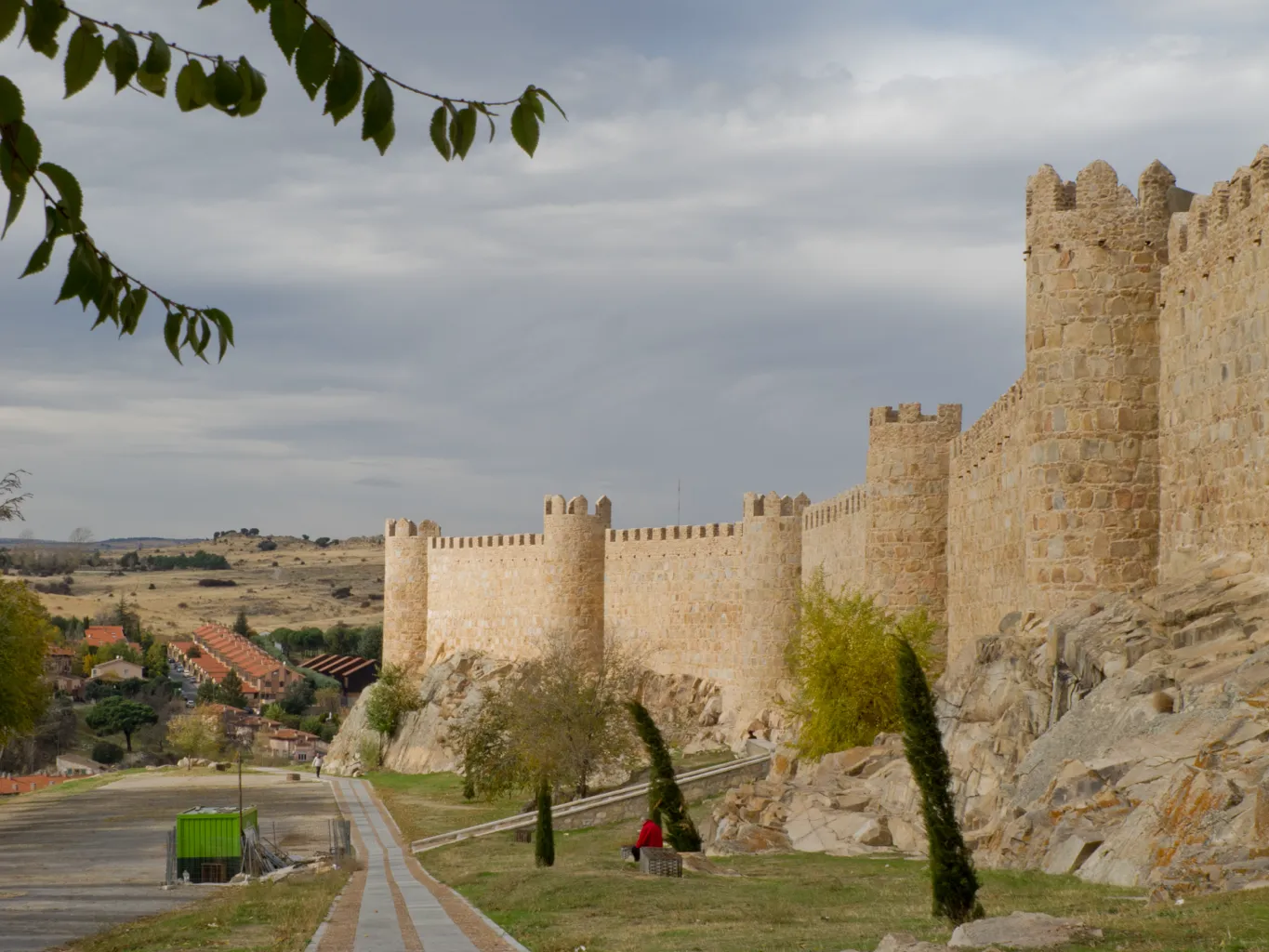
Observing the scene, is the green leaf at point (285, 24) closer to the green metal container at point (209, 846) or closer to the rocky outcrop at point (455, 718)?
the green metal container at point (209, 846)

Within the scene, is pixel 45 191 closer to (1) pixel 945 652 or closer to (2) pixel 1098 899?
(2) pixel 1098 899

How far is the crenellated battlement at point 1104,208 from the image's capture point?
59.2ft

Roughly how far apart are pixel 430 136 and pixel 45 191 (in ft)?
3.10

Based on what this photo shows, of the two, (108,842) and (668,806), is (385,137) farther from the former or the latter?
(108,842)

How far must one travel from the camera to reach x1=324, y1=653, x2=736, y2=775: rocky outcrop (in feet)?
128

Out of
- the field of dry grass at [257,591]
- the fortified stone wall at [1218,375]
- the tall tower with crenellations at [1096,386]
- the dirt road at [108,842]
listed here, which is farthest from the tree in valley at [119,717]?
the fortified stone wall at [1218,375]

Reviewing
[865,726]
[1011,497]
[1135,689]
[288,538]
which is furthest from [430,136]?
[288,538]

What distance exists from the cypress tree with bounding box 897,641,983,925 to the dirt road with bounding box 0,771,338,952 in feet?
30.7

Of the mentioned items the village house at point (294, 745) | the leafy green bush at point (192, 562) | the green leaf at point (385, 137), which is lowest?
the village house at point (294, 745)

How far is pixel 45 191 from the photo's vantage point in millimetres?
3617

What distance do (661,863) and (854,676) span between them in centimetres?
1038

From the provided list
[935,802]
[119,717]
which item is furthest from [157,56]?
[119,717]

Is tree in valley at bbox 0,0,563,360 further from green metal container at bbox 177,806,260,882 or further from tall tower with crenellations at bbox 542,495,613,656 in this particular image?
tall tower with crenellations at bbox 542,495,613,656

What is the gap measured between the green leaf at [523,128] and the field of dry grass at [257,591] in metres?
125
